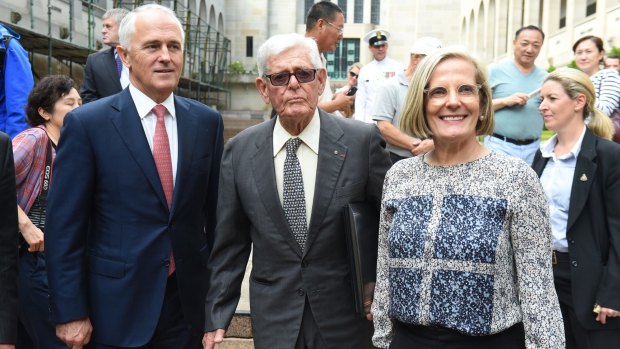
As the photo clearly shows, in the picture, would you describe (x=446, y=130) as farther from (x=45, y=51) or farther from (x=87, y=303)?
(x=45, y=51)

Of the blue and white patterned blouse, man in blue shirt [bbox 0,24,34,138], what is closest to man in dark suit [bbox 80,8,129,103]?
man in blue shirt [bbox 0,24,34,138]

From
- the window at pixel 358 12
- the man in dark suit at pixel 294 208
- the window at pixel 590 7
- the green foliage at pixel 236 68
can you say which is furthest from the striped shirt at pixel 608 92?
the window at pixel 358 12

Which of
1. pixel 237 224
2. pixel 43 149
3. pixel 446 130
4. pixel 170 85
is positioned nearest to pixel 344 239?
pixel 237 224

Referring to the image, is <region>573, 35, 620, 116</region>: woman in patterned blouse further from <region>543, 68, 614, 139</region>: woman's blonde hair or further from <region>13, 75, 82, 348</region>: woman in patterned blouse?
<region>13, 75, 82, 348</region>: woman in patterned blouse

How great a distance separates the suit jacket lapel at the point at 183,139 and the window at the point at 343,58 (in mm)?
47869

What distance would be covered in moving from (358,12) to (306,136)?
167 feet

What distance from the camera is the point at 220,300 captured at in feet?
10.9

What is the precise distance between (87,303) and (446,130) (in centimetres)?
197

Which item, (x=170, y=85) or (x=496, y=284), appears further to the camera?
(x=170, y=85)

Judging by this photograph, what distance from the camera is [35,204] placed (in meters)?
4.57

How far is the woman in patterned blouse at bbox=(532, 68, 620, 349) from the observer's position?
411cm

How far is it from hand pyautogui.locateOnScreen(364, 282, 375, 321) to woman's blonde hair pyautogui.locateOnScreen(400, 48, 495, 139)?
0.75 meters

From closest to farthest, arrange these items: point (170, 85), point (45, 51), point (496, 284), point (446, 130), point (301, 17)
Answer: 1. point (496, 284)
2. point (446, 130)
3. point (170, 85)
4. point (45, 51)
5. point (301, 17)

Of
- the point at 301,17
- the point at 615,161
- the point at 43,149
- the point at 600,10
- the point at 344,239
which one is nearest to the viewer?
the point at 344,239
